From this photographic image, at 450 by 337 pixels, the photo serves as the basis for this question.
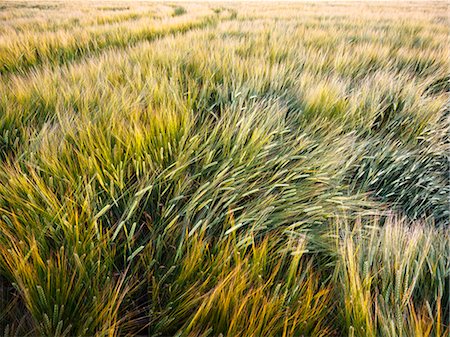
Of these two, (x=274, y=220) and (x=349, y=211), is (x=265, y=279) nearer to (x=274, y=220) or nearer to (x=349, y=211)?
(x=274, y=220)

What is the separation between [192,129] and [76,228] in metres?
0.40

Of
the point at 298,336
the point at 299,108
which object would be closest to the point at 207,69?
the point at 299,108

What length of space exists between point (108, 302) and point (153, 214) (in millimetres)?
209

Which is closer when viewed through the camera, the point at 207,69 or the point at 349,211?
the point at 349,211

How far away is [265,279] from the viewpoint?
46 centimetres

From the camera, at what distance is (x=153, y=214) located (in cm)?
55

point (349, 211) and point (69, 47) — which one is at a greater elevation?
point (69, 47)

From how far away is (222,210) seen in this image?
563 millimetres

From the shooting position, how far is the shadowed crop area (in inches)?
15.0

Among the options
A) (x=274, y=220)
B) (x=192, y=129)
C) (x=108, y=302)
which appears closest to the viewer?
(x=108, y=302)

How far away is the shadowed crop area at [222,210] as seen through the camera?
0.38m

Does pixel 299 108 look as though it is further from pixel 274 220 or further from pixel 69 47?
pixel 69 47

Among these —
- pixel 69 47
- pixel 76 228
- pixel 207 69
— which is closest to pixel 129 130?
pixel 76 228

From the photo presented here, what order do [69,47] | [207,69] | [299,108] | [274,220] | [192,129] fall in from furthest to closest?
[69,47] < [207,69] < [299,108] < [192,129] < [274,220]
